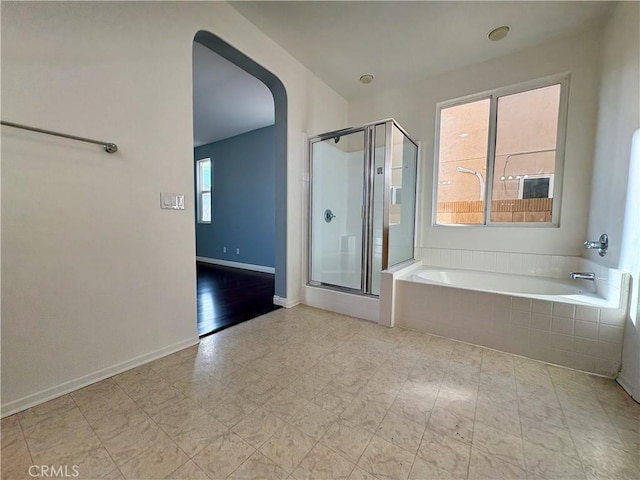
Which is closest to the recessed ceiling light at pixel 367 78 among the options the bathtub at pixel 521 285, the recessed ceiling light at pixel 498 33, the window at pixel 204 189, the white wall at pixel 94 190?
the recessed ceiling light at pixel 498 33

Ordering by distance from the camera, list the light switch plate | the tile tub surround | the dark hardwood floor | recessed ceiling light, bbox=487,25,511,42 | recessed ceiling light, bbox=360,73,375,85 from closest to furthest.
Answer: the tile tub surround
the light switch plate
recessed ceiling light, bbox=487,25,511,42
the dark hardwood floor
recessed ceiling light, bbox=360,73,375,85

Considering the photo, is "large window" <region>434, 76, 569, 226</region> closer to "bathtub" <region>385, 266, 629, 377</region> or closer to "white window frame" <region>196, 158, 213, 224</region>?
"bathtub" <region>385, 266, 629, 377</region>

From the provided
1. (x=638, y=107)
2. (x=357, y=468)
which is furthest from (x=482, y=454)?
(x=638, y=107)

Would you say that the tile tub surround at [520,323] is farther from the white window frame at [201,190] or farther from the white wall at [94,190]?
the white window frame at [201,190]

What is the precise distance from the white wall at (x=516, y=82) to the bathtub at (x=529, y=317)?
431 millimetres

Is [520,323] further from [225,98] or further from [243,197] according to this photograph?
[243,197]

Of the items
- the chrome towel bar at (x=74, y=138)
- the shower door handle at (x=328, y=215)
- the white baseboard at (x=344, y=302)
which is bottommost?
the white baseboard at (x=344, y=302)

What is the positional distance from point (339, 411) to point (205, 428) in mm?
606

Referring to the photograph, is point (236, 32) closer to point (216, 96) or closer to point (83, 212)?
point (216, 96)

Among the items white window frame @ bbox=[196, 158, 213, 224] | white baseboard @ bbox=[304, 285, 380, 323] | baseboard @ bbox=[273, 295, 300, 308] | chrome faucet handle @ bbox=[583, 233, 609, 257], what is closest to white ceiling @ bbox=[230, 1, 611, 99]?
chrome faucet handle @ bbox=[583, 233, 609, 257]

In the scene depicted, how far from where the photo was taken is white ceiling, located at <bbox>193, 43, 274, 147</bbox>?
2.76 metres

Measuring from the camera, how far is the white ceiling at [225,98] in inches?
109

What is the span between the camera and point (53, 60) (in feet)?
4.10

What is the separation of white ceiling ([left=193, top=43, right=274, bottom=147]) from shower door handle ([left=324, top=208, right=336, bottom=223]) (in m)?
1.73
